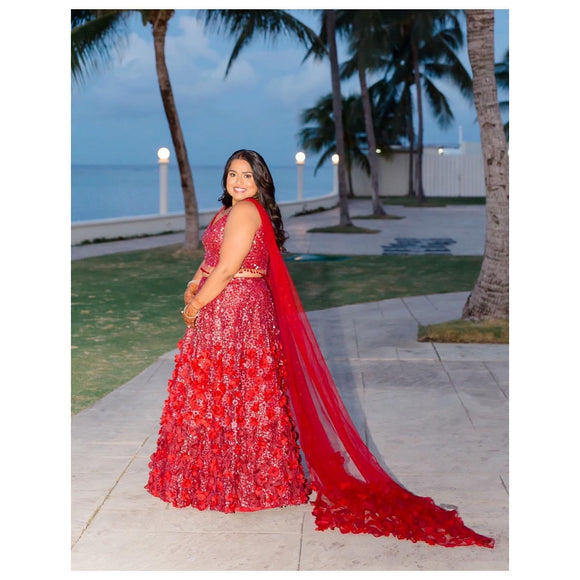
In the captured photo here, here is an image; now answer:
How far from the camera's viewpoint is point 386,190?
1690 inches

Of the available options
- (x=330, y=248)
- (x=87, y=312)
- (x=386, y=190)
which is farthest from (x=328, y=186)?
(x=87, y=312)

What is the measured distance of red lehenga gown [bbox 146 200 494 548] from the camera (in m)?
4.13

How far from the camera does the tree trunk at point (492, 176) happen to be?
860cm

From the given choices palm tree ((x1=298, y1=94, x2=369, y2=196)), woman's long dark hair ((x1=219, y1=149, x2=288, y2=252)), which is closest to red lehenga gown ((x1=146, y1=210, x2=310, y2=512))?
woman's long dark hair ((x1=219, y1=149, x2=288, y2=252))

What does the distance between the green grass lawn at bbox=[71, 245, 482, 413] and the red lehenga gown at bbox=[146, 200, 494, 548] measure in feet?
7.19

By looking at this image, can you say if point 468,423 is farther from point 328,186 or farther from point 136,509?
point 328,186

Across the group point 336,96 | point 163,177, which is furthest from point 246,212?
point 163,177

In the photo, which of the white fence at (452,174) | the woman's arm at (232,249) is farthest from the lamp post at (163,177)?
the white fence at (452,174)

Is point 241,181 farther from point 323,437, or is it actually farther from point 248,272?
point 323,437

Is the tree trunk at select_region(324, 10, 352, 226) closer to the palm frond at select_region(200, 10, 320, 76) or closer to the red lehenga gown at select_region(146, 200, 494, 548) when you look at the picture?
the palm frond at select_region(200, 10, 320, 76)

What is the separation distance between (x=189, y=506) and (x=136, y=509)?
0.25 meters

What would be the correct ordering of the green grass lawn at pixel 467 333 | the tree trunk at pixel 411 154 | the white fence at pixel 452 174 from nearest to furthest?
1. the green grass lawn at pixel 467 333
2. the tree trunk at pixel 411 154
3. the white fence at pixel 452 174

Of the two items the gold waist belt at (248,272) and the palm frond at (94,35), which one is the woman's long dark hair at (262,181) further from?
the palm frond at (94,35)

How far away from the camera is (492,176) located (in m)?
8.66
